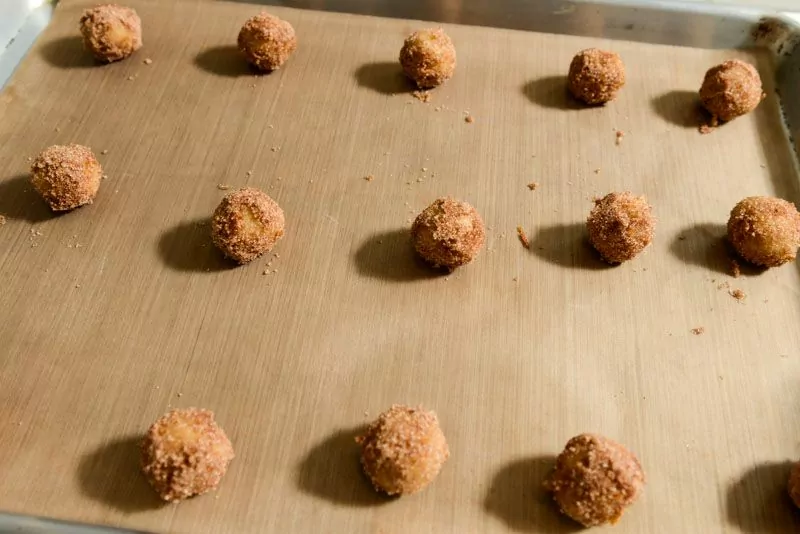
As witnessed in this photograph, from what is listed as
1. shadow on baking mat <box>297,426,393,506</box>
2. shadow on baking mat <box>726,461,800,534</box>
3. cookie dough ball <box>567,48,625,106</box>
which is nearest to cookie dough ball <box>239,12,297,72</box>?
cookie dough ball <box>567,48,625,106</box>

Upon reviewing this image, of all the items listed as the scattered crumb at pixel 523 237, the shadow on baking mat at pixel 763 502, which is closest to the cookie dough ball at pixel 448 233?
the scattered crumb at pixel 523 237

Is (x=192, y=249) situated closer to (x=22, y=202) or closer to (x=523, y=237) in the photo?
(x=22, y=202)

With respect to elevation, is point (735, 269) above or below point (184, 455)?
above

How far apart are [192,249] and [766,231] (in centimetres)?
142

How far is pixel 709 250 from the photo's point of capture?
1.71 m

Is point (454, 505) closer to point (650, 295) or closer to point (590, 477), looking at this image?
point (590, 477)

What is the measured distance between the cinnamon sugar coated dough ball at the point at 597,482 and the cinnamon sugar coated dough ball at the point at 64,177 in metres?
1.35

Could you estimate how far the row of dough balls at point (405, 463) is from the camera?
4.26 ft

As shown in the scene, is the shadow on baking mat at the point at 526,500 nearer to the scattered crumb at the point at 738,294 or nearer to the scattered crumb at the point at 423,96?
the scattered crumb at the point at 738,294

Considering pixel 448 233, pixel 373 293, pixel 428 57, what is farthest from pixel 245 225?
pixel 428 57

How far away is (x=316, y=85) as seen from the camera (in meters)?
2.00

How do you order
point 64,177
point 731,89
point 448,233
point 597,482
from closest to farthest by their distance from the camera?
point 597,482 → point 448,233 → point 64,177 → point 731,89

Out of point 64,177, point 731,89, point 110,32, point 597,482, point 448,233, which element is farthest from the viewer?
point 110,32

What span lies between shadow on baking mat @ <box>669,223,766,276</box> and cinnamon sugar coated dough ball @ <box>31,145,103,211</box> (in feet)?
5.00
